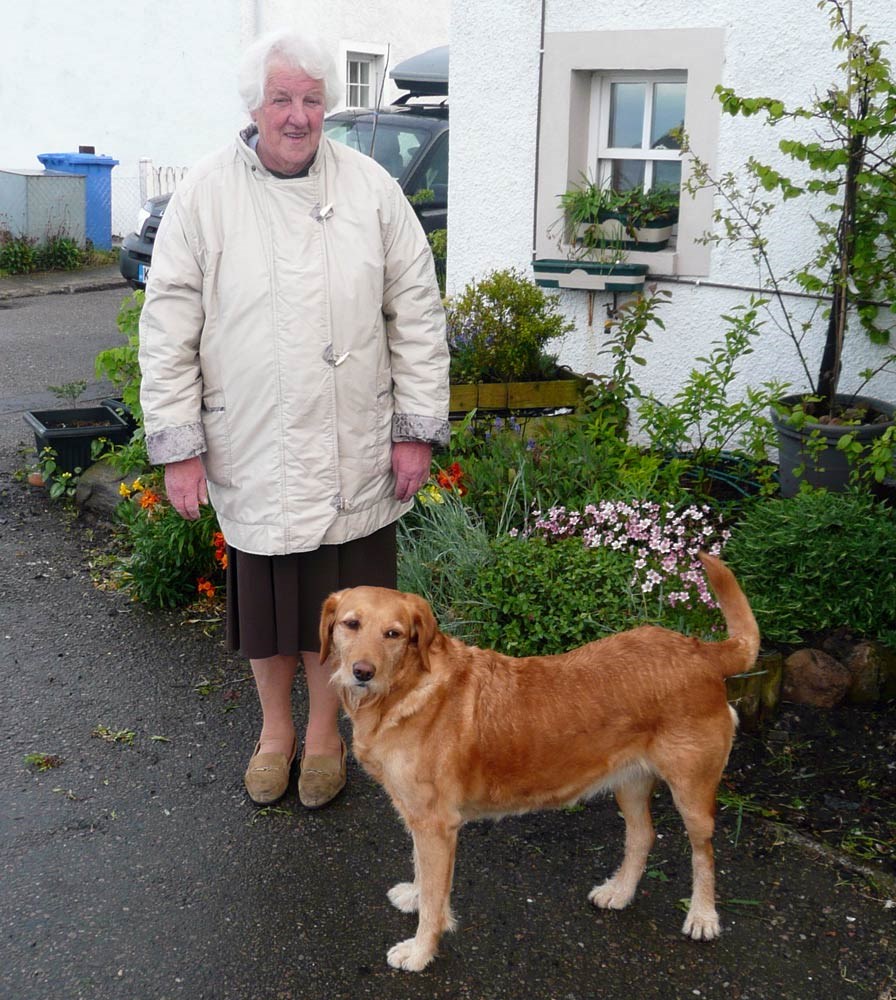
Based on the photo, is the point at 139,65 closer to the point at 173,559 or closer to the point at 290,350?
the point at 173,559

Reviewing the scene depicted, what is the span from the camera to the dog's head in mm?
2977

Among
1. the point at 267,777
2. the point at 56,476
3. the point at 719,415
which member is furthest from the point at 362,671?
the point at 56,476

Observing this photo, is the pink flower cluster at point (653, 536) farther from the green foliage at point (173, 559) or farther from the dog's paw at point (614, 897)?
the green foliage at point (173, 559)

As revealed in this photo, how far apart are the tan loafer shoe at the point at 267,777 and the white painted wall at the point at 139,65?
1299 centimetres

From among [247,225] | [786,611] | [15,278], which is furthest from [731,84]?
[15,278]

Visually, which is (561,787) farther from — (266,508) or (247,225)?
(247,225)

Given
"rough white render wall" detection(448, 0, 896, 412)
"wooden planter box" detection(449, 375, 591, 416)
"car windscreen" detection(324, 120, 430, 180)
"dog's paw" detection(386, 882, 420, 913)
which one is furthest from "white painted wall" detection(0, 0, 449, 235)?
"dog's paw" detection(386, 882, 420, 913)

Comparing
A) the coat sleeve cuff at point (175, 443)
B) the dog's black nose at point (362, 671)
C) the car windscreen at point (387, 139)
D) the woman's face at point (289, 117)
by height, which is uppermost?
the car windscreen at point (387, 139)

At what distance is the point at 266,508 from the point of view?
3.49m

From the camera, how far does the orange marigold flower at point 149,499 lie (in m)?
5.69

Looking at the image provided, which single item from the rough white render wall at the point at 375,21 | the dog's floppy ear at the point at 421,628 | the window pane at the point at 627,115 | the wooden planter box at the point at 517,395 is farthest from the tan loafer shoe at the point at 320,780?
the rough white render wall at the point at 375,21

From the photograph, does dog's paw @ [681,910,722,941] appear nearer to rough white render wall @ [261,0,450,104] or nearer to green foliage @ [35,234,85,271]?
rough white render wall @ [261,0,450,104]

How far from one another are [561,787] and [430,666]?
49cm

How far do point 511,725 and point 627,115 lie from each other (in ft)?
15.2
